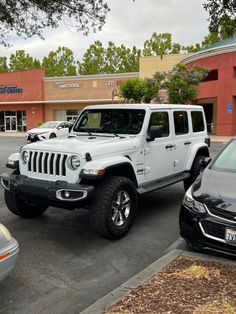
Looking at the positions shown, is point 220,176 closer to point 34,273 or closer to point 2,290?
point 34,273

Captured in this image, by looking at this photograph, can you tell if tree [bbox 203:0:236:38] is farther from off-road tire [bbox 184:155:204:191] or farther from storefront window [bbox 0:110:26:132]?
storefront window [bbox 0:110:26:132]

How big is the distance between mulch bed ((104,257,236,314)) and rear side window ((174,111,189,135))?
12.2 feet

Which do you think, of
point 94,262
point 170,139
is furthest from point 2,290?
point 170,139

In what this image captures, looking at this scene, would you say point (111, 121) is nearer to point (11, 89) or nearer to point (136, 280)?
point (136, 280)

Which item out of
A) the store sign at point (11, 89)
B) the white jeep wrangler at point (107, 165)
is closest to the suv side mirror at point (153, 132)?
the white jeep wrangler at point (107, 165)

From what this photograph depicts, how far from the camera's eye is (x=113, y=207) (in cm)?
543

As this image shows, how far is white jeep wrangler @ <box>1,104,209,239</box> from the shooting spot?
5.22 meters

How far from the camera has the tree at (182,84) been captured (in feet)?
85.8

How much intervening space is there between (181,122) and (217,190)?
3.25 m

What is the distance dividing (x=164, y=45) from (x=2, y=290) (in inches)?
2732

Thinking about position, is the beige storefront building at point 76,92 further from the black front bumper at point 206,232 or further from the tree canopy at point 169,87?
the black front bumper at point 206,232

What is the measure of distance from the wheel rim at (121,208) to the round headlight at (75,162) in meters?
0.71

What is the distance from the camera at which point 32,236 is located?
5.77 meters

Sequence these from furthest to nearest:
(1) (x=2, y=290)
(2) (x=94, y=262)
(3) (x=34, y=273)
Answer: (2) (x=94, y=262) < (3) (x=34, y=273) < (1) (x=2, y=290)
